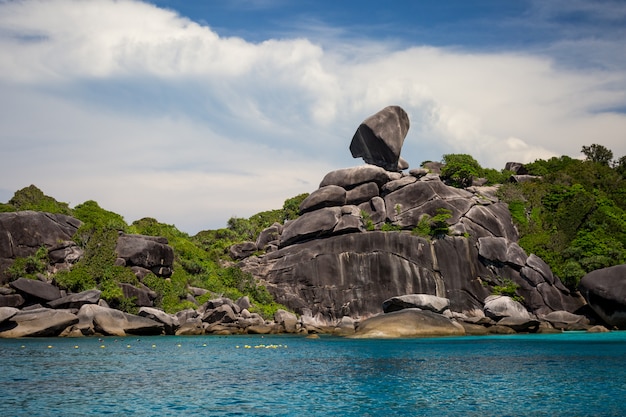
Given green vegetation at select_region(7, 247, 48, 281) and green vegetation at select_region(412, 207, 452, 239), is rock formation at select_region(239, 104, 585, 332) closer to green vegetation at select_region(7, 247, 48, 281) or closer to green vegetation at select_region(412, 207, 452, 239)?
green vegetation at select_region(412, 207, 452, 239)

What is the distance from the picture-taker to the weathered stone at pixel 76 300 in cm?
4544

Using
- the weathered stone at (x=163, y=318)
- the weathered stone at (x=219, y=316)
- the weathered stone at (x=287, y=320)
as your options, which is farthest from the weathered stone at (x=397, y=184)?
the weathered stone at (x=163, y=318)

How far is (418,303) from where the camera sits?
159 ft

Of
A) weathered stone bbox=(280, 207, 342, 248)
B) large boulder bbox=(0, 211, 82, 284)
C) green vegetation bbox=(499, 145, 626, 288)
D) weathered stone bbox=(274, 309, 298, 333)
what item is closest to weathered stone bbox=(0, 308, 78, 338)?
large boulder bbox=(0, 211, 82, 284)

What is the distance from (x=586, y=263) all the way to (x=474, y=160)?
27357 mm

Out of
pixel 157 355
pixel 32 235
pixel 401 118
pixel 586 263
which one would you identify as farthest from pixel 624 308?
pixel 32 235

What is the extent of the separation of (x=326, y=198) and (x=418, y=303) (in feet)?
66.1

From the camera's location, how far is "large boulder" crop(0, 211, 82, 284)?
50344mm

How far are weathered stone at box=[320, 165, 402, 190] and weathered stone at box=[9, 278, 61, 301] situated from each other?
3344 cm

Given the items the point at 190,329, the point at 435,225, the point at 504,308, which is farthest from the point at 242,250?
the point at 504,308

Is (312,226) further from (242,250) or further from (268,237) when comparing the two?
(242,250)

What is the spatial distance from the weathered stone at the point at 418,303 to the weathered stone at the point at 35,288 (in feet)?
91.8

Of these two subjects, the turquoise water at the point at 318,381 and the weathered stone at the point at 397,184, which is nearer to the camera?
the turquoise water at the point at 318,381

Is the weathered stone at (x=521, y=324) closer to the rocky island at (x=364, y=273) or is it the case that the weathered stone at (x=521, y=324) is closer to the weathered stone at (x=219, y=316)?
the rocky island at (x=364, y=273)
